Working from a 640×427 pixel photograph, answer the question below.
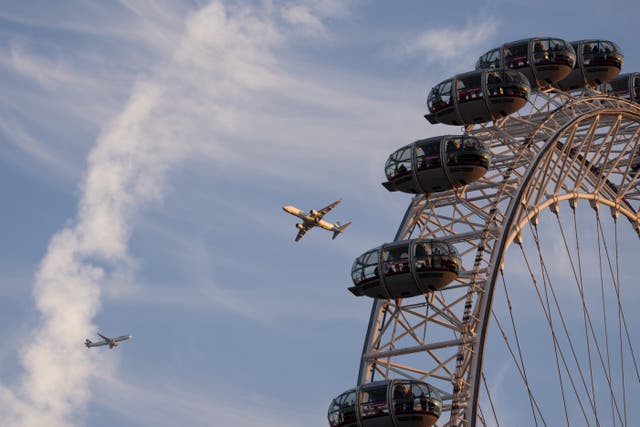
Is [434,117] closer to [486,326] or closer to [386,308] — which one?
[386,308]

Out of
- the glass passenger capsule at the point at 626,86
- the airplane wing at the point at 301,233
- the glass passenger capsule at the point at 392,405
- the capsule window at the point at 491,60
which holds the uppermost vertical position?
the airplane wing at the point at 301,233

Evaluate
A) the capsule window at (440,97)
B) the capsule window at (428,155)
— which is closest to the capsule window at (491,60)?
the capsule window at (440,97)

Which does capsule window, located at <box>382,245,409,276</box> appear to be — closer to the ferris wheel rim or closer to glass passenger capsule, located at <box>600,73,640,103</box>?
the ferris wheel rim

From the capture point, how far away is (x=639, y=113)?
6091 cm

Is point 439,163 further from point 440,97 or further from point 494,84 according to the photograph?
point 494,84

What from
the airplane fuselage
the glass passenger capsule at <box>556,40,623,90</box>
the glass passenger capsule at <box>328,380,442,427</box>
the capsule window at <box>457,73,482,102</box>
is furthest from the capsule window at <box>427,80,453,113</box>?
the airplane fuselage

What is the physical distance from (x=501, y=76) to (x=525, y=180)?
23.2 ft

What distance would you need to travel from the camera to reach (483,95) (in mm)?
55812

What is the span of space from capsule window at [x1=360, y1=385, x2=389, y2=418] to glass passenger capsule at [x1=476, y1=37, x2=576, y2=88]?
2071 centimetres

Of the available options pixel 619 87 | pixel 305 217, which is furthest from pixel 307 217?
pixel 619 87

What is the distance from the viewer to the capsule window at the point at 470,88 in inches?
2200

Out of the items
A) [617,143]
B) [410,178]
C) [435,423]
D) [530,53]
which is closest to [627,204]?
[617,143]

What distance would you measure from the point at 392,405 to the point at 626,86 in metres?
30.9

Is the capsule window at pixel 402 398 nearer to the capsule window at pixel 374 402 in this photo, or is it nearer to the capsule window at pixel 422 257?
the capsule window at pixel 374 402
